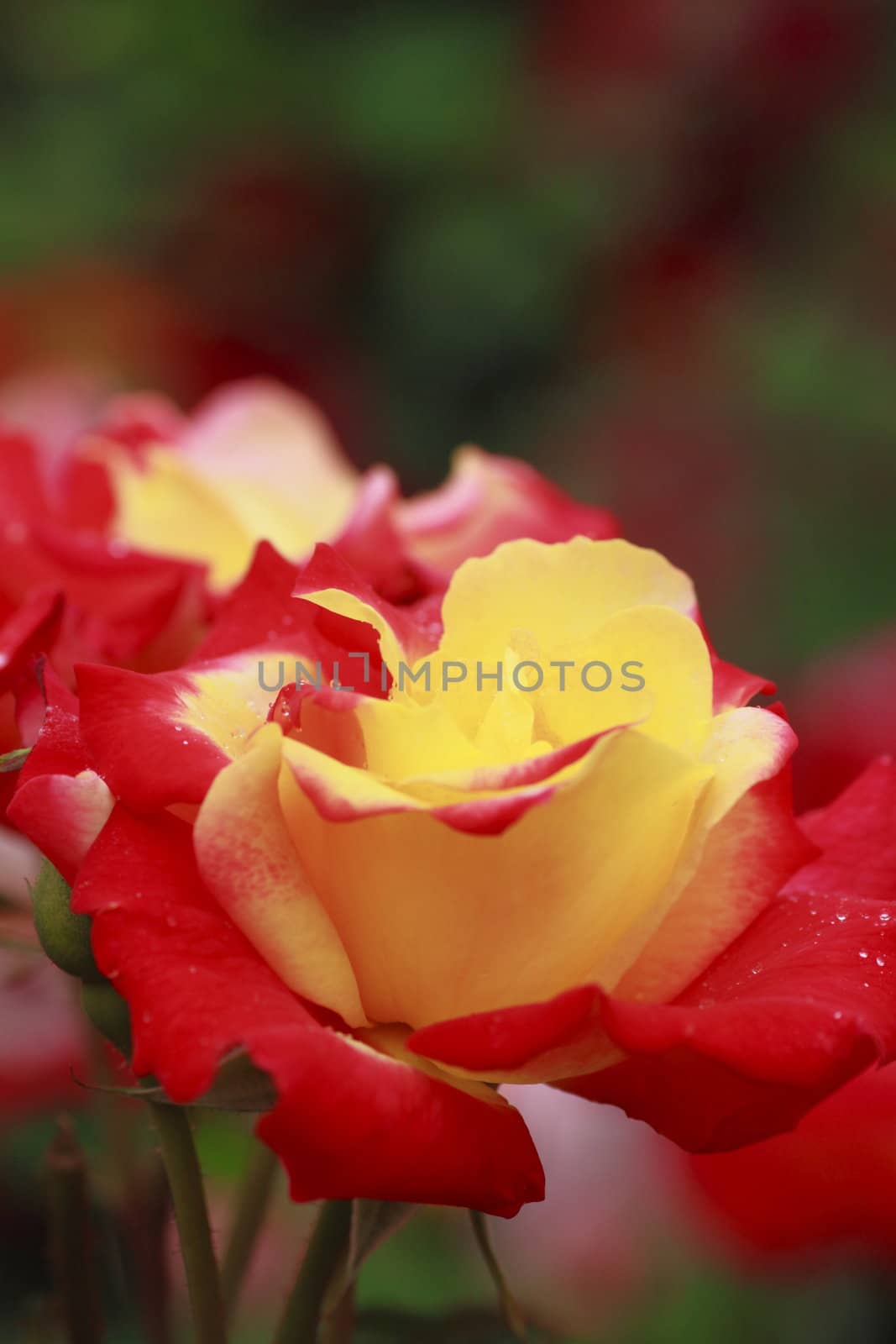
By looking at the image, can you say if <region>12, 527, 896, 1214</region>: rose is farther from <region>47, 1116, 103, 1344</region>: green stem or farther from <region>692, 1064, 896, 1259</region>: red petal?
<region>692, 1064, 896, 1259</region>: red petal

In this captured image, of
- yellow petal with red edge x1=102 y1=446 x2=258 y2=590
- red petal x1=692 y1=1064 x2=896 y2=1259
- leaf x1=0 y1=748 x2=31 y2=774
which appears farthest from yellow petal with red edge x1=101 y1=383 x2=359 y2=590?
red petal x1=692 y1=1064 x2=896 y2=1259

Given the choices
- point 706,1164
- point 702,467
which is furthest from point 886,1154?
point 702,467

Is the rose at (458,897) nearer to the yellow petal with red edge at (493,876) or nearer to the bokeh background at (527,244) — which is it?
the yellow petal with red edge at (493,876)

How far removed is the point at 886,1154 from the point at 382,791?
21.2 inches

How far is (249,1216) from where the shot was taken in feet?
1.48

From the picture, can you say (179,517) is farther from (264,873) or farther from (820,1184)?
(820,1184)

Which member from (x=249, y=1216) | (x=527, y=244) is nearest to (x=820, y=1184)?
(x=249, y=1216)

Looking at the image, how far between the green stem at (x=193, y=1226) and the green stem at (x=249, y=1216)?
0.08 metres

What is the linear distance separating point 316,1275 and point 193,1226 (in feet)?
0.11

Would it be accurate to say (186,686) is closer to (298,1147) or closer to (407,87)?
(298,1147)

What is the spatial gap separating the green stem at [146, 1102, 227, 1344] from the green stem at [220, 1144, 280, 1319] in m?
0.08

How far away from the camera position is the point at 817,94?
4.98ft

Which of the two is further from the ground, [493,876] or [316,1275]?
[493,876]

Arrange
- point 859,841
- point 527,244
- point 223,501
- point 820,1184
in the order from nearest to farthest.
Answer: point 859,841
point 223,501
point 820,1184
point 527,244
